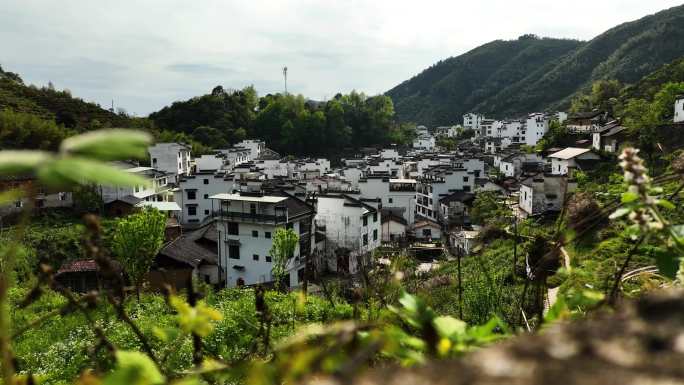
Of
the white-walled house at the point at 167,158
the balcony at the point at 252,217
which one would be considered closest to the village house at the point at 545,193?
the balcony at the point at 252,217

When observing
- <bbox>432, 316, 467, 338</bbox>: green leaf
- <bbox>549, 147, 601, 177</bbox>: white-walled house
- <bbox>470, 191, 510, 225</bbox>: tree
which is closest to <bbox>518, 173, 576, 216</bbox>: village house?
<bbox>470, 191, 510, 225</bbox>: tree

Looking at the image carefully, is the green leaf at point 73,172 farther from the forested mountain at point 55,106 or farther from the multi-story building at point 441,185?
the forested mountain at point 55,106

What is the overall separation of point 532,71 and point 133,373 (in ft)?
416

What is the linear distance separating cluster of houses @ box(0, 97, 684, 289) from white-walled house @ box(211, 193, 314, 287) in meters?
0.05

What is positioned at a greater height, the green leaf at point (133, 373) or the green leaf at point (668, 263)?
the green leaf at point (668, 263)

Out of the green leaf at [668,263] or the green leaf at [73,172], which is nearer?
the green leaf at [73,172]

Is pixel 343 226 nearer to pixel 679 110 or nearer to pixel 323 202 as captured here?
pixel 323 202

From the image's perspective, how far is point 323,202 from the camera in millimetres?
27359

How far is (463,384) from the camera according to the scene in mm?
680

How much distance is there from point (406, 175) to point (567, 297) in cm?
4390

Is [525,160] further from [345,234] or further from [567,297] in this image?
[567,297]

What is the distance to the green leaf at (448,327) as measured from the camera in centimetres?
119

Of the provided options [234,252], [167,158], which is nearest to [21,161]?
[234,252]

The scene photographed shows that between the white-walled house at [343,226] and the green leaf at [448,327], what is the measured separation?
2439 cm
